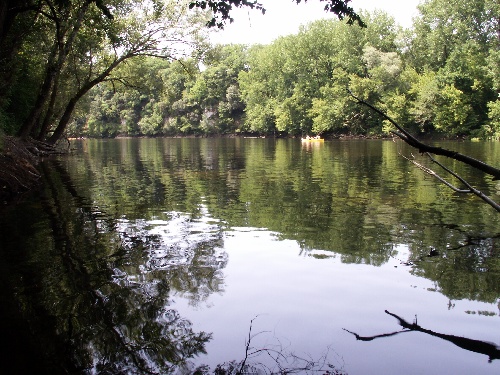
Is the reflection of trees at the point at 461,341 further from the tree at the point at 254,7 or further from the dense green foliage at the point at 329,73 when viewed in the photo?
the dense green foliage at the point at 329,73

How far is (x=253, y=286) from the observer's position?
7504 millimetres

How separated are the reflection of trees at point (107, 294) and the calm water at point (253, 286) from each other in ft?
0.08

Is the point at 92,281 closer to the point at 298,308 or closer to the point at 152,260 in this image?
the point at 152,260

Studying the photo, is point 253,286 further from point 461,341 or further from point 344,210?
point 344,210

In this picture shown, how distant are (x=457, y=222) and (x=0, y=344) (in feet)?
34.5

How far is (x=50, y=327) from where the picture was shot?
18.9 ft

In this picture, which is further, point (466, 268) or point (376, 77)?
point (376, 77)

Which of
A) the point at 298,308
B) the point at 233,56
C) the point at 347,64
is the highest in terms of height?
the point at 233,56

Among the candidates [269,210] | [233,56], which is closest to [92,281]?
[269,210]

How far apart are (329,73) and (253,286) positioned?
260 feet

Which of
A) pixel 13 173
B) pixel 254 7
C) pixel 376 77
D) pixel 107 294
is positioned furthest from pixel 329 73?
pixel 107 294

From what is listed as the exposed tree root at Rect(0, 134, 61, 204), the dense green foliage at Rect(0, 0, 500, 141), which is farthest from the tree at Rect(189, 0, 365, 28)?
the dense green foliage at Rect(0, 0, 500, 141)

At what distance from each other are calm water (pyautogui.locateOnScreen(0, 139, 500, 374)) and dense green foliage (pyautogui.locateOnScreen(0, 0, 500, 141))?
1659 centimetres

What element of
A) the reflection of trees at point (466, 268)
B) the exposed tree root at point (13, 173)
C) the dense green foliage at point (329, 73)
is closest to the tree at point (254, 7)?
the reflection of trees at point (466, 268)
